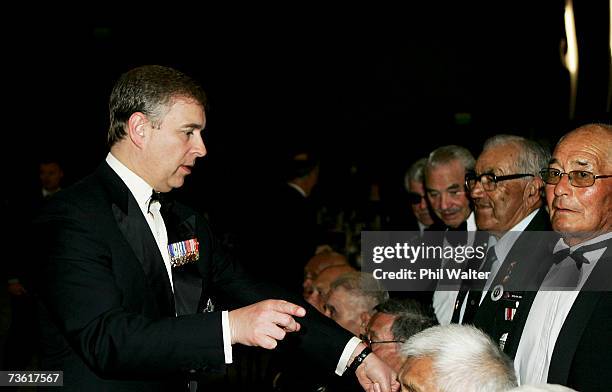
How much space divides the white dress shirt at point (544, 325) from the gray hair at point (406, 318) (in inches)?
21.6

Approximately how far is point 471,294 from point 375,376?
2.80 feet

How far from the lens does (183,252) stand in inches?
94.2

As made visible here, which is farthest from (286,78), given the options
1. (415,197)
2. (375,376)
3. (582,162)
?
(582,162)

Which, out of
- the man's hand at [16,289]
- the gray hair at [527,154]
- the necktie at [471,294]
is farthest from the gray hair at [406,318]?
the man's hand at [16,289]

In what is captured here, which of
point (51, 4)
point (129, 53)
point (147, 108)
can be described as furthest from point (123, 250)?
point (129, 53)

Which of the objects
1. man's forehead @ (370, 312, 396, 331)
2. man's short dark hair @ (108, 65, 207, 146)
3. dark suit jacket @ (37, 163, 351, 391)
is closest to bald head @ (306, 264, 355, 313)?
man's forehead @ (370, 312, 396, 331)

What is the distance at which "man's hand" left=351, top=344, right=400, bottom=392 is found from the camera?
8.38 feet

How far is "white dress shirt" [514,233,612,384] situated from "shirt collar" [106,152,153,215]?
4.36 feet

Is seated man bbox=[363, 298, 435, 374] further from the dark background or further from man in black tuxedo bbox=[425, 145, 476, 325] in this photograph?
the dark background

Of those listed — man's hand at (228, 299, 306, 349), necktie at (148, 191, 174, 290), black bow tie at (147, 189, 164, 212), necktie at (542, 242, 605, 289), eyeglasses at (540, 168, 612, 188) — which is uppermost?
eyeglasses at (540, 168, 612, 188)

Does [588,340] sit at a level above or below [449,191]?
below

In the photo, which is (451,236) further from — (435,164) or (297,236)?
(297,236)

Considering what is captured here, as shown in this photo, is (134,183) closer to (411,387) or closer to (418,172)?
(411,387)

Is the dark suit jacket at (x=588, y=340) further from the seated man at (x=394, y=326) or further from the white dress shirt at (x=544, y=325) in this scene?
the seated man at (x=394, y=326)
